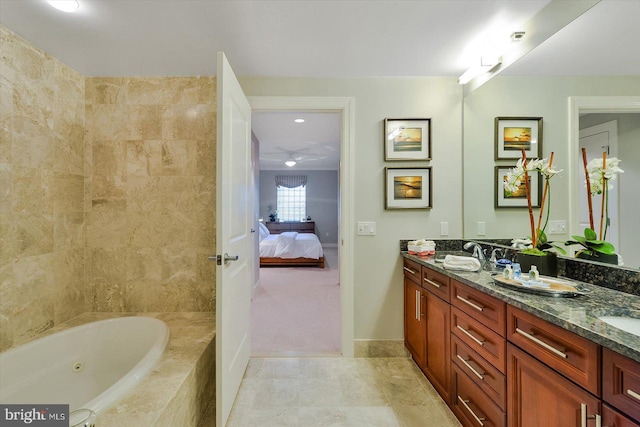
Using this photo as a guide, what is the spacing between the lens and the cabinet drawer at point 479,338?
4.00 ft

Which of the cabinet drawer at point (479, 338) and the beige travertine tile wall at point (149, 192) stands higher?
the beige travertine tile wall at point (149, 192)

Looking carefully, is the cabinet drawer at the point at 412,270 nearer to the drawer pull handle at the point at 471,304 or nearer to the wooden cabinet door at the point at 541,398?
the drawer pull handle at the point at 471,304

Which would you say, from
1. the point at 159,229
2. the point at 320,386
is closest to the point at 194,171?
the point at 159,229

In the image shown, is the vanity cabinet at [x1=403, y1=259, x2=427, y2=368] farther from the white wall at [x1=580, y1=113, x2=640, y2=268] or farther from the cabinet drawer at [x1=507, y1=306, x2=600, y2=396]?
the white wall at [x1=580, y1=113, x2=640, y2=268]

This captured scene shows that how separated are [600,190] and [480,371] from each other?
1056 millimetres

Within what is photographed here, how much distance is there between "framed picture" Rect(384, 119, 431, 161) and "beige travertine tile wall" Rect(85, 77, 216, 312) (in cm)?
150

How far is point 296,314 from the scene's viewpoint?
10.8 ft

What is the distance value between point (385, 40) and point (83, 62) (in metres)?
2.26

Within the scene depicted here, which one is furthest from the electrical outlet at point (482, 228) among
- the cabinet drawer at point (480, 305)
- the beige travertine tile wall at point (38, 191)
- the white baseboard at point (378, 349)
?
the beige travertine tile wall at point (38, 191)

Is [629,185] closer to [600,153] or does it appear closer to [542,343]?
[600,153]

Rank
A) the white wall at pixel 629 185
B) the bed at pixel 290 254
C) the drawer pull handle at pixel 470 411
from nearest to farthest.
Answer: the white wall at pixel 629 185 < the drawer pull handle at pixel 470 411 < the bed at pixel 290 254

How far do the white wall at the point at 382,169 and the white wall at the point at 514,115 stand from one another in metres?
0.13

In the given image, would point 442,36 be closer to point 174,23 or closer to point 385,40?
point 385,40

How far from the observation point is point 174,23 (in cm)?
167
